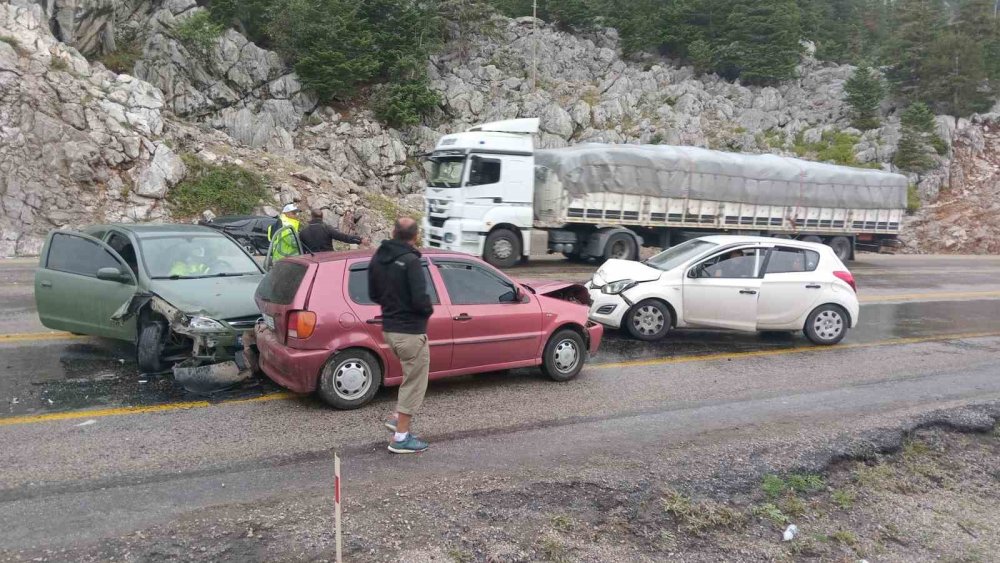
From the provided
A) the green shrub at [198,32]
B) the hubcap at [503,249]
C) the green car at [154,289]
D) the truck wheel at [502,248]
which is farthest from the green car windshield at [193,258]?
the green shrub at [198,32]

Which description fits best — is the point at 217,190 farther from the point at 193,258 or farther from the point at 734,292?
the point at 734,292

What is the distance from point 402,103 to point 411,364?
3790 centimetres

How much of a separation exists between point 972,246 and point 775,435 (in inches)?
1293

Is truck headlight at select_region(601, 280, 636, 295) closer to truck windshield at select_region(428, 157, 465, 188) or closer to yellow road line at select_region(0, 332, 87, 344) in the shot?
yellow road line at select_region(0, 332, 87, 344)

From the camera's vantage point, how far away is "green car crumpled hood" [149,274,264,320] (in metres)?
6.77

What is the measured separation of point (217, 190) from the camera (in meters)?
24.4

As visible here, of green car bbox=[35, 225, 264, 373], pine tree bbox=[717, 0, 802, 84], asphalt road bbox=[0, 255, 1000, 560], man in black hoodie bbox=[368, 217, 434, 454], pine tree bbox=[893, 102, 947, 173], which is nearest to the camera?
asphalt road bbox=[0, 255, 1000, 560]

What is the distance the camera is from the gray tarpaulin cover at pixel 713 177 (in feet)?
58.7

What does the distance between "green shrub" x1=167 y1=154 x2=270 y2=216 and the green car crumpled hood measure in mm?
17945

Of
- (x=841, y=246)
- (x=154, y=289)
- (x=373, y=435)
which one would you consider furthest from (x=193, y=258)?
(x=841, y=246)

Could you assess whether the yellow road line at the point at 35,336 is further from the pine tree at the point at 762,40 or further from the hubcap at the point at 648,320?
the pine tree at the point at 762,40

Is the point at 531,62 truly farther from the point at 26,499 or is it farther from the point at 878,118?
the point at 26,499

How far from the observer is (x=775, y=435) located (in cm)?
595

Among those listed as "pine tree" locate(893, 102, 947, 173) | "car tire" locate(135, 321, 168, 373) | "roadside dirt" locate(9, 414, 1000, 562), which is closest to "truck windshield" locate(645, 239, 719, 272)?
"roadside dirt" locate(9, 414, 1000, 562)
